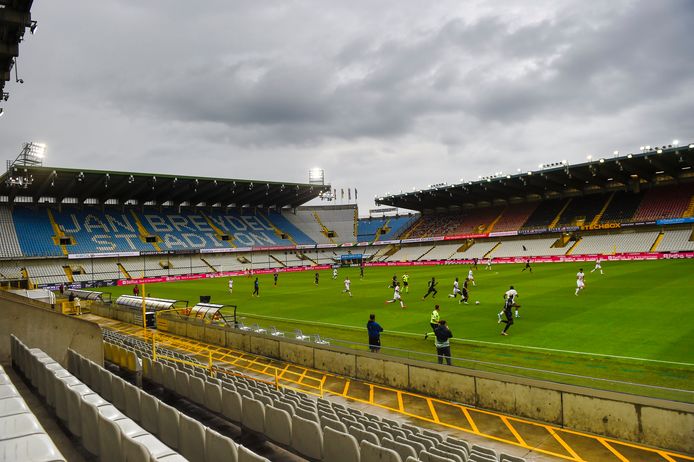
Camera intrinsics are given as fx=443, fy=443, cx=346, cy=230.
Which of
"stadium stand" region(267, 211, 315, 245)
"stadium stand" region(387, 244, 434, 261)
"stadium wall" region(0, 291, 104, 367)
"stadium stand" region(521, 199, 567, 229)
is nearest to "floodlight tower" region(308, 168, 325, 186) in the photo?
"stadium stand" region(267, 211, 315, 245)

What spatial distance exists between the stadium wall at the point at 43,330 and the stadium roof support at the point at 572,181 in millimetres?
60501

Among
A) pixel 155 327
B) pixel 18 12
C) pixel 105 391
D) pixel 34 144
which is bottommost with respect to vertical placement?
pixel 155 327

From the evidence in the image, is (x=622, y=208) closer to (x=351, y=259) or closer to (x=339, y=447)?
(x=351, y=259)

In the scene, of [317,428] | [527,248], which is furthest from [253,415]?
[527,248]

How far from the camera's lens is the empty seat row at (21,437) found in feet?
11.6

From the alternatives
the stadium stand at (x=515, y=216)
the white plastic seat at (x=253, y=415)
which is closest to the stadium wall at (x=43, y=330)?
the white plastic seat at (x=253, y=415)

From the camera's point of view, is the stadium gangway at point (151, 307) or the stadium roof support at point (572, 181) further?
the stadium roof support at point (572, 181)

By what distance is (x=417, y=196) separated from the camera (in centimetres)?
8438

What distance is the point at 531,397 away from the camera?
10.1 metres

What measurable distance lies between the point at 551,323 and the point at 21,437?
2077 centimetres

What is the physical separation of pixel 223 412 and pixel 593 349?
1323cm

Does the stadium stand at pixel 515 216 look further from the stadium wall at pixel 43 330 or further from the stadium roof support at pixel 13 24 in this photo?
the stadium roof support at pixel 13 24

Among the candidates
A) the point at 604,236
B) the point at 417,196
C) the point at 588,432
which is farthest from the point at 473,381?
the point at 417,196

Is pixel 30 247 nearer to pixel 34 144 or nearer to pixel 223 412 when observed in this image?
pixel 34 144
